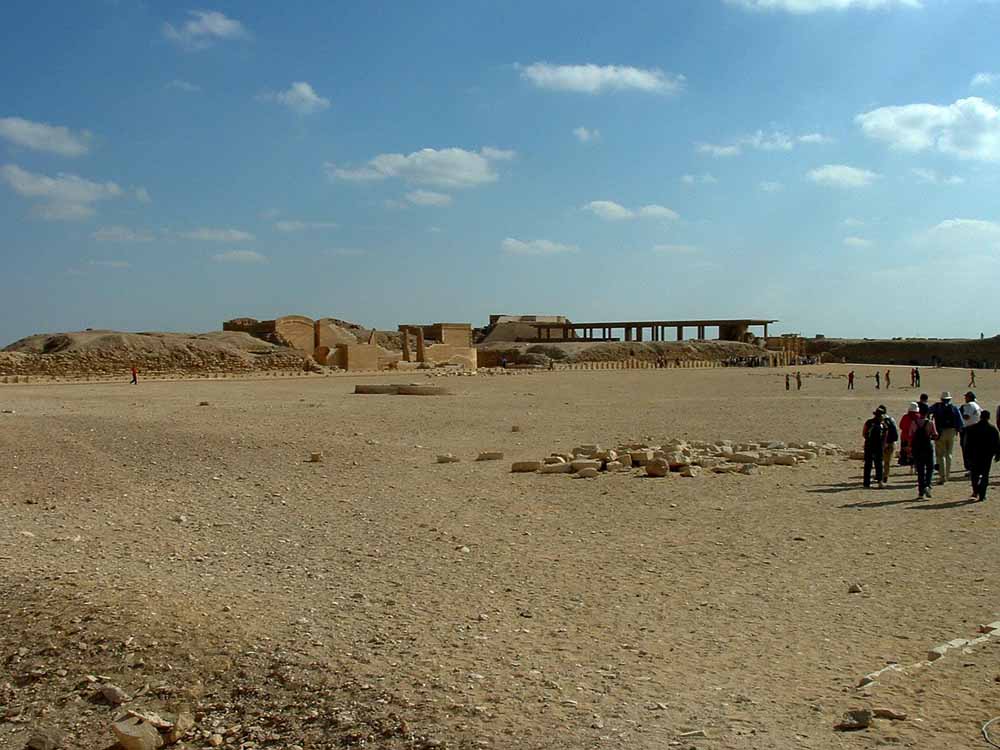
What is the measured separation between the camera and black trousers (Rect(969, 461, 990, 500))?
10367 millimetres

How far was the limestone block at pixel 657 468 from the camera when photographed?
1234 cm

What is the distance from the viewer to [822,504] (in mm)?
10312

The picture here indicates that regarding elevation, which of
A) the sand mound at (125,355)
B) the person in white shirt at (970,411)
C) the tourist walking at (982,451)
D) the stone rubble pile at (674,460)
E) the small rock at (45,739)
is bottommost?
the small rock at (45,739)

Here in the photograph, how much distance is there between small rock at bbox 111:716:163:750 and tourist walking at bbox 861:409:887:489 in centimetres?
945

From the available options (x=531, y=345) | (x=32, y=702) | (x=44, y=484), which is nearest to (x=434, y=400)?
(x=44, y=484)

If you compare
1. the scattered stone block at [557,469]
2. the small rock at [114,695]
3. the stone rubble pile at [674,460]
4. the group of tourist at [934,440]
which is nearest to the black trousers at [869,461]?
the group of tourist at [934,440]

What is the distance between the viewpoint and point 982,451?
10367 millimetres

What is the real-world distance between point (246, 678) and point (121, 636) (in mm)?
1018

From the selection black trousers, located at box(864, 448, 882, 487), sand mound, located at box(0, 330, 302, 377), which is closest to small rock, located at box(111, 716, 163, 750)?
black trousers, located at box(864, 448, 882, 487)

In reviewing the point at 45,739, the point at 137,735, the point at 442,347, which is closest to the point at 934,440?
the point at 137,735

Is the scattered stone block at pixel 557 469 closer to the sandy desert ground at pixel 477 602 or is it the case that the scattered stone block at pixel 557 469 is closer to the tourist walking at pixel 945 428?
the sandy desert ground at pixel 477 602

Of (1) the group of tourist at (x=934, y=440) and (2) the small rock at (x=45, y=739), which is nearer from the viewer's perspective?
(2) the small rock at (x=45, y=739)

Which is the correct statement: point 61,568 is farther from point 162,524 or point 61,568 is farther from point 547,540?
point 547,540

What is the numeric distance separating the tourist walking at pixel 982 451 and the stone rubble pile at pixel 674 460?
297 cm
